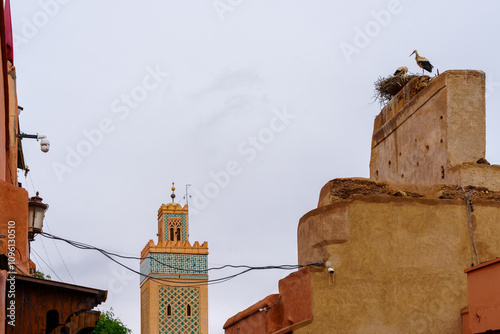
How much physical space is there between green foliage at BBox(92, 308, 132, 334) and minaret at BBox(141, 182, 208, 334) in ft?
7.36

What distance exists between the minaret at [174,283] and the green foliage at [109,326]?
2.24 metres

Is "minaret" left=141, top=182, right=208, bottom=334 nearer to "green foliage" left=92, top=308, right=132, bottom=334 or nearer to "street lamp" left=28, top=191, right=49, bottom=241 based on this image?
"green foliage" left=92, top=308, right=132, bottom=334

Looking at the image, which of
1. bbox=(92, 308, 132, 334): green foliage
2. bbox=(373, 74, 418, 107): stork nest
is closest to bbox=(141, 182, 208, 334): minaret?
bbox=(92, 308, 132, 334): green foliage

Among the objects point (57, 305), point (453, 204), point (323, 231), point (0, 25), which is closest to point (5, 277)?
point (57, 305)

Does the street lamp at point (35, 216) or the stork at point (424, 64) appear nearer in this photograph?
the street lamp at point (35, 216)

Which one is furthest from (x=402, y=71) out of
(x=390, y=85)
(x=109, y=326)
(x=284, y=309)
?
(x=109, y=326)

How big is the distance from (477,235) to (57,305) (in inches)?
164

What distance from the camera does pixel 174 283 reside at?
28.4 meters

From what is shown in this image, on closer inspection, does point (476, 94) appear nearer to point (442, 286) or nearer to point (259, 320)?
point (442, 286)

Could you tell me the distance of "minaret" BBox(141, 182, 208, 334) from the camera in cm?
2816

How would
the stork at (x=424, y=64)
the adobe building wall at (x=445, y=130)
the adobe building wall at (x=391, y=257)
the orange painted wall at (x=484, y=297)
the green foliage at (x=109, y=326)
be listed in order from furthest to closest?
the green foliage at (x=109, y=326)
the stork at (x=424, y=64)
the adobe building wall at (x=445, y=130)
the adobe building wall at (x=391, y=257)
the orange painted wall at (x=484, y=297)

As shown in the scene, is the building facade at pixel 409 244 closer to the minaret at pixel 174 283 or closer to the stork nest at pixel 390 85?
the stork nest at pixel 390 85

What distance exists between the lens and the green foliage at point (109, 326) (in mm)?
24359

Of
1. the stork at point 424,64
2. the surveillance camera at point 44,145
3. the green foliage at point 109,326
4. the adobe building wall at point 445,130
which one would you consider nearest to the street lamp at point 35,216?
the surveillance camera at point 44,145
